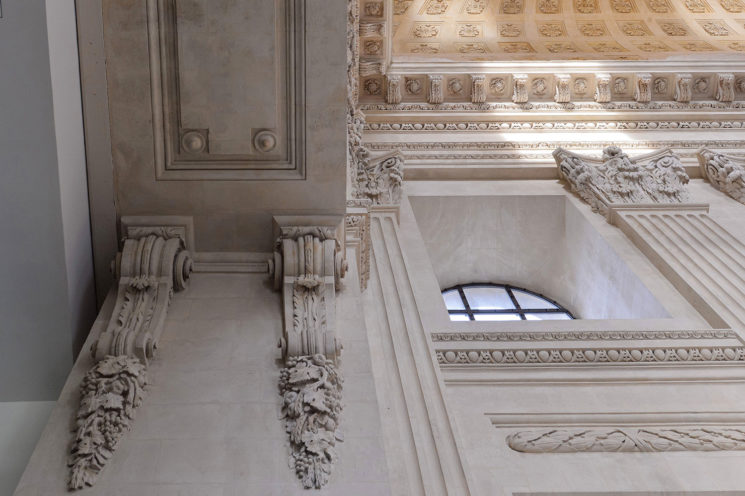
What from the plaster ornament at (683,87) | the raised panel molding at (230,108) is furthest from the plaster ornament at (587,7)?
the raised panel molding at (230,108)

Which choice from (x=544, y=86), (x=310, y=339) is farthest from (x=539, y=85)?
(x=310, y=339)

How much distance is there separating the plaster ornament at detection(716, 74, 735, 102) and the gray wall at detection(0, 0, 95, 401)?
1004 cm

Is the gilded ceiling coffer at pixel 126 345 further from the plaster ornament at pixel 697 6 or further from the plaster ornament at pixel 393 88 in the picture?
the plaster ornament at pixel 697 6

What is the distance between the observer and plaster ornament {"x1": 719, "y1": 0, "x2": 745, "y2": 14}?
13172 mm

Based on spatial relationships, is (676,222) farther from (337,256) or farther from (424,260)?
(337,256)

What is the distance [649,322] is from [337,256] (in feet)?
9.97

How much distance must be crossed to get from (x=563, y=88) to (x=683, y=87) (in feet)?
6.48

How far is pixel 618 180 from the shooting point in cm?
866

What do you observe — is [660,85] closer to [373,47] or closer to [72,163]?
[373,47]

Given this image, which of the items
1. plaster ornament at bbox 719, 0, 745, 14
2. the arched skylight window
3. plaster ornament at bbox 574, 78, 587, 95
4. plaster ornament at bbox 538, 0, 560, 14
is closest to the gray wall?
the arched skylight window

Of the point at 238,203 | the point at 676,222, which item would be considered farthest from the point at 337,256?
the point at 676,222

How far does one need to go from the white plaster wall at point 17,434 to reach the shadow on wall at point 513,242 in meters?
5.10

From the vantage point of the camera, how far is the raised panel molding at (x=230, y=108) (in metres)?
4.58

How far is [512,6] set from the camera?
1330cm
